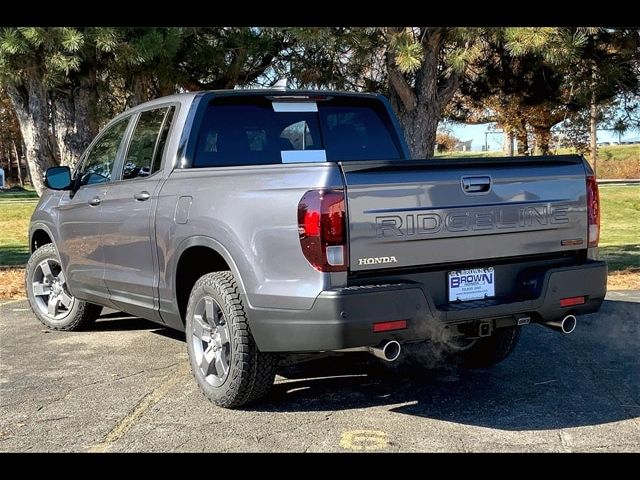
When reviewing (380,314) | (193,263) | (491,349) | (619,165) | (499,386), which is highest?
(193,263)

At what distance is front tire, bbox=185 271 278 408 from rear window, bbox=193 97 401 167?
1.03 metres

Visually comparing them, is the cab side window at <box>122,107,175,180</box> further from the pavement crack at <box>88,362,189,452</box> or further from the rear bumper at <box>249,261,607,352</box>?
the rear bumper at <box>249,261,607,352</box>

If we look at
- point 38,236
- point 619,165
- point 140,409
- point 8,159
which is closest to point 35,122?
point 38,236

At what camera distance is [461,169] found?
4309 millimetres

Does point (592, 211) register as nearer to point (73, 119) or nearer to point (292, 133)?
point (292, 133)

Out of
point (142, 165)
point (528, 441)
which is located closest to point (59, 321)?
point (142, 165)

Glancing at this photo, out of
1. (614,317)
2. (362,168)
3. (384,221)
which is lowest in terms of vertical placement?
(614,317)

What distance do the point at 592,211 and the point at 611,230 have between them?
1537 centimetres

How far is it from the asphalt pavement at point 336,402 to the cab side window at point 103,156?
1396 millimetres

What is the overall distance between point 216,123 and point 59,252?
88.6 inches

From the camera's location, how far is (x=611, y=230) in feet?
62.6

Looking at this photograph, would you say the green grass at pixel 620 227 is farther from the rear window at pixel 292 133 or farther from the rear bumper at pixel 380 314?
the rear bumper at pixel 380 314

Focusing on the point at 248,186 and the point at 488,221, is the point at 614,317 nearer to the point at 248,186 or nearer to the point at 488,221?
the point at 488,221

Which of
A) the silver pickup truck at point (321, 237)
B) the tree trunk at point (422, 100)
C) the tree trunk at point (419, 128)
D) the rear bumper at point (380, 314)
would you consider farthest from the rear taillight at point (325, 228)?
the tree trunk at point (419, 128)
